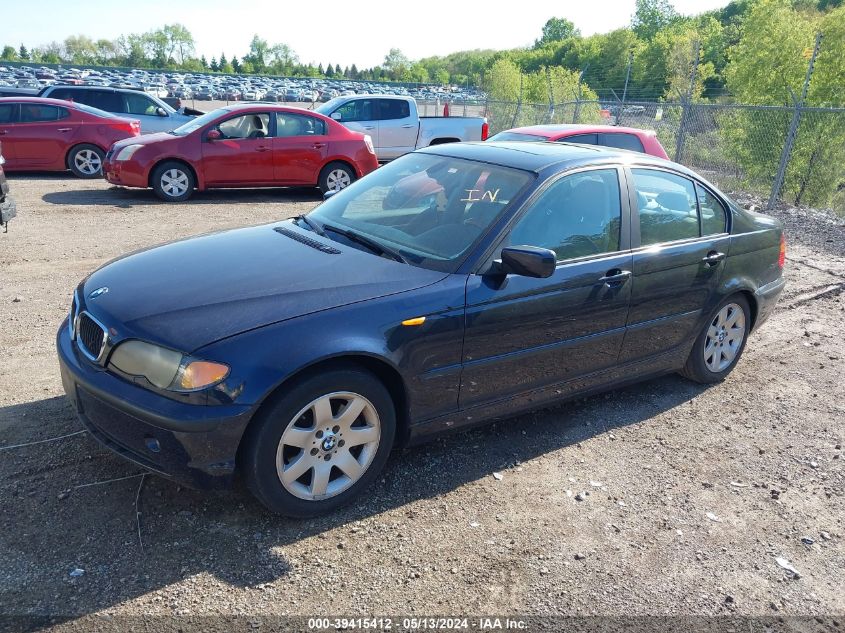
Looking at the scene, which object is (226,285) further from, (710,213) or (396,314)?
(710,213)

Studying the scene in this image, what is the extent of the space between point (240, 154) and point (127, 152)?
1722mm

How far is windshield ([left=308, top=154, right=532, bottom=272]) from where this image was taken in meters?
3.71

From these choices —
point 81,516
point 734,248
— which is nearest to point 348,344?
point 81,516

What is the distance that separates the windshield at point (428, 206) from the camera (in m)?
Result: 3.71

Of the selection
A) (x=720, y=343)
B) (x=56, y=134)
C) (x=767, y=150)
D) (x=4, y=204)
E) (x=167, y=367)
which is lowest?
(x=720, y=343)

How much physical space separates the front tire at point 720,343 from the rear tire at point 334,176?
8.18 m

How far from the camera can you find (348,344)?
3.05 m

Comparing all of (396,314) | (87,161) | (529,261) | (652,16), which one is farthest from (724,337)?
(652,16)

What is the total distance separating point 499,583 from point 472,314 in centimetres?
128

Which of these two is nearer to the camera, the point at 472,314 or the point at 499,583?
the point at 499,583

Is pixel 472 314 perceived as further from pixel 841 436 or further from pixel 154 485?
pixel 841 436

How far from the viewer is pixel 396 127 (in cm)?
1549

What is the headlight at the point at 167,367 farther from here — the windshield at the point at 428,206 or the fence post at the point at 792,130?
the fence post at the point at 792,130

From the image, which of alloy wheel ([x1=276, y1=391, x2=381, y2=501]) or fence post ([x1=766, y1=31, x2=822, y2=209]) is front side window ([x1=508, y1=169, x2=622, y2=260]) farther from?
fence post ([x1=766, y1=31, x2=822, y2=209])
